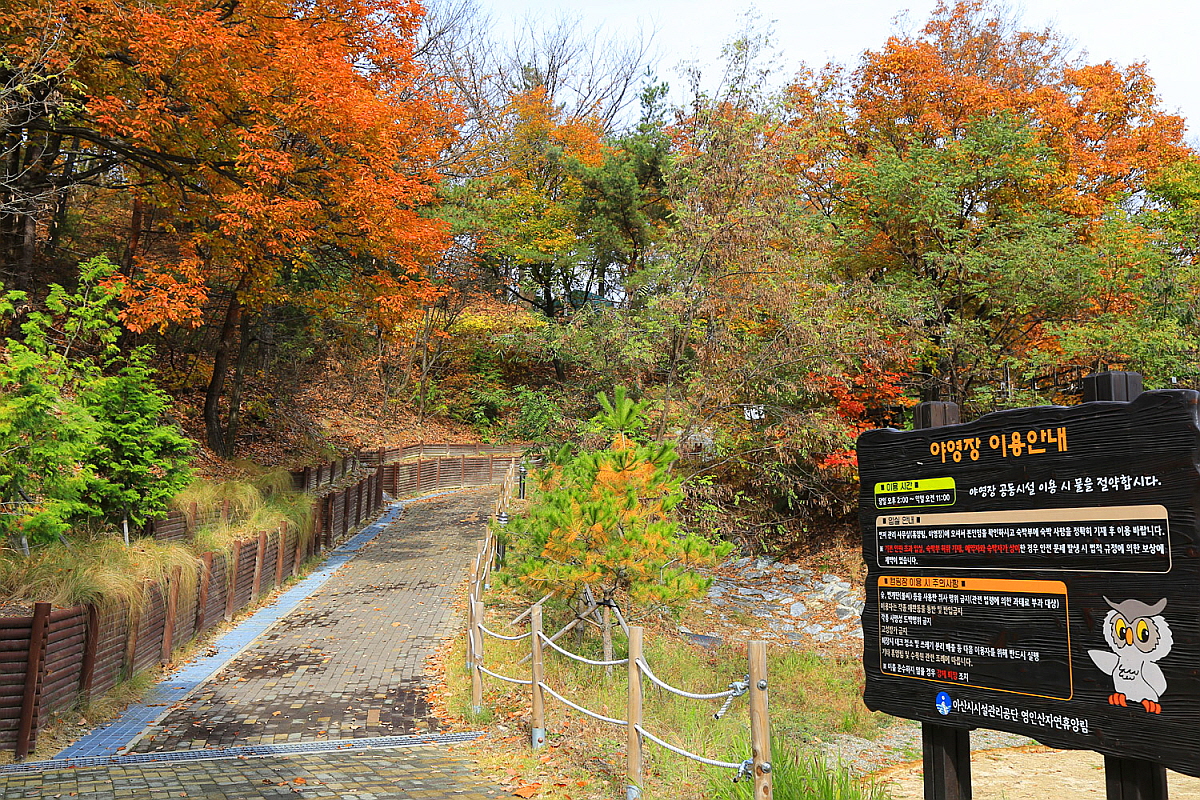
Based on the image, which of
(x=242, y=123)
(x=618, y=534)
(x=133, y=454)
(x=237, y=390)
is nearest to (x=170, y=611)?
(x=133, y=454)

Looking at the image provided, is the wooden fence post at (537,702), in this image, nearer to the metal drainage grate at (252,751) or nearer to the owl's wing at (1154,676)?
the metal drainage grate at (252,751)

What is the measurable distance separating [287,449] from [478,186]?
14600mm

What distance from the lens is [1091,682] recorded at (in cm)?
317

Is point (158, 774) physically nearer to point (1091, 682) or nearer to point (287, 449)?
point (1091, 682)

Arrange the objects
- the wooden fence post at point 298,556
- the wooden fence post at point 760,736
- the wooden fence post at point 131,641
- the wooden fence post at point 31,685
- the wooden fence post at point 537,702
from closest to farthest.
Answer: the wooden fence post at point 760,736 < the wooden fence post at point 31,685 < the wooden fence post at point 537,702 < the wooden fence post at point 131,641 < the wooden fence post at point 298,556

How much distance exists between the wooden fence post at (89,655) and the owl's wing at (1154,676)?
860cm

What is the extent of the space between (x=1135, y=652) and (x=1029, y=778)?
28.6 feet

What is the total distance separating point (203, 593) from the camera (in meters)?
11.2

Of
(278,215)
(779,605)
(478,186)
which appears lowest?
(779,605)

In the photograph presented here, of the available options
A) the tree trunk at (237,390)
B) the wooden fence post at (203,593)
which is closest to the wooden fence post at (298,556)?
the tree trunk at (237,390)

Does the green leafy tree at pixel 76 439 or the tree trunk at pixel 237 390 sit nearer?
the green leafy tree at pixel 76 439

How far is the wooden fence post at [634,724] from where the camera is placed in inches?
220

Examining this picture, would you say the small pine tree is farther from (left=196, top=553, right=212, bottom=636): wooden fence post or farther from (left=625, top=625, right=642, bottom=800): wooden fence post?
(left=196, top=553, right=212, bottom=636): wooden fence post

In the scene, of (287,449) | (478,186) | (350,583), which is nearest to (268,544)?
(350,583)
